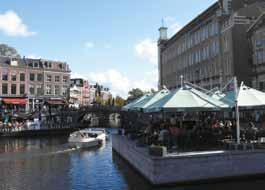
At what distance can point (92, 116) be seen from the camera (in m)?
92.0

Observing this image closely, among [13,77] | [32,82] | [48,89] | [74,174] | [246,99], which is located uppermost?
[13,77]

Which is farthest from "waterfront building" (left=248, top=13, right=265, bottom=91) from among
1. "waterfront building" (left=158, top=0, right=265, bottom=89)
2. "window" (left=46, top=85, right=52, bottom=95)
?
"window" (left=46, top=85, right=52, bottom=95)

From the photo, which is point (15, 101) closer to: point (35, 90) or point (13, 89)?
point (13, 89)

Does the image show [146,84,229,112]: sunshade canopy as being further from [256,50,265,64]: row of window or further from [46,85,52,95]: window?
[46,85,52,95]: window

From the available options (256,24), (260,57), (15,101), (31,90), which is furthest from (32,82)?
(260,57)

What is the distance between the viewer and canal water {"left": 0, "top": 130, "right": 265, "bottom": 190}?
1814cm

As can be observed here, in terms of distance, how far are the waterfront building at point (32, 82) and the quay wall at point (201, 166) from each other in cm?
5903

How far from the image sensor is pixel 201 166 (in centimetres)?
1712

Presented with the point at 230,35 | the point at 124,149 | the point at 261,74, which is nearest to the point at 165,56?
the point at 230,35

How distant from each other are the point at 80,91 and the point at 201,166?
114 meters

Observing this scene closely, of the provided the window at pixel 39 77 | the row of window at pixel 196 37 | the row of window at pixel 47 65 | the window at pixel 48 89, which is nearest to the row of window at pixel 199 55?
the row of window at pixel 196 37

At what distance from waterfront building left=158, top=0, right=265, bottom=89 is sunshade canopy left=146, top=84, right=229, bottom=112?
97.2ft

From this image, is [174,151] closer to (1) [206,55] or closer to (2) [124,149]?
(2) [124,149]

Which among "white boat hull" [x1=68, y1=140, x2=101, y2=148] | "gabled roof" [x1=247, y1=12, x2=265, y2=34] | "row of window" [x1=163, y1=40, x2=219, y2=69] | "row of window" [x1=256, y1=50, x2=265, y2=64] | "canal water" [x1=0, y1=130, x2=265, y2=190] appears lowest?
"canal water" [x1=0, y1=130, x2=265, y2=190]
